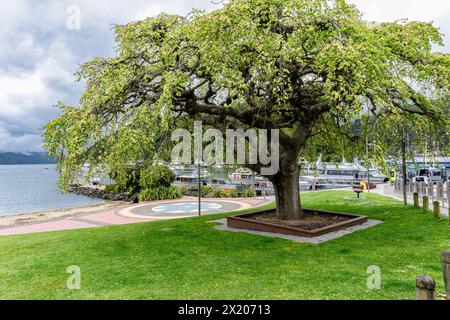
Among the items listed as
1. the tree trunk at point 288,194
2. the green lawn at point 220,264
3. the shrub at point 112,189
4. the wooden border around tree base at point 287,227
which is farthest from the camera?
the shrub at point 112,189

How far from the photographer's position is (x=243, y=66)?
9.16 meters

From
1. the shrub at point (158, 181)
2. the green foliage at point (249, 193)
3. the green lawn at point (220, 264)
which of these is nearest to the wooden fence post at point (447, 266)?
the green lawn at point (220, 264)

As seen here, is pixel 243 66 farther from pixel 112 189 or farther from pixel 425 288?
pixel 112 189

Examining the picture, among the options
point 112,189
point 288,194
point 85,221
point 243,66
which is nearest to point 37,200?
point 112,189

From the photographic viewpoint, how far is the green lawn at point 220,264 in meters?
6.19

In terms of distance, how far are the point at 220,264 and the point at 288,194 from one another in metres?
5.85

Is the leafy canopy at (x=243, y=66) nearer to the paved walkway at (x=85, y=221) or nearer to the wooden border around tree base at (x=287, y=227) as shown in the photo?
the wooden border around tree base at (x=287, y=227)

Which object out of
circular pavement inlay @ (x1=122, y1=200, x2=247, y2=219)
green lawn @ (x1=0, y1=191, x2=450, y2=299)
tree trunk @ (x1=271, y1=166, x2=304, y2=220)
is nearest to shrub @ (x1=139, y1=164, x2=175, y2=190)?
circular pavement inlay @ (x1=122, y1=200, x2=247, y2=219)

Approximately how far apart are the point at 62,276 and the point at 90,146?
128 inches

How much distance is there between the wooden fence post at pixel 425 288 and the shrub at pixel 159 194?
89.6 feet

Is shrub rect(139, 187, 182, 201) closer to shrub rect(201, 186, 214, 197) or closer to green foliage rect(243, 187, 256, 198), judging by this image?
shrub rect(201, 186, 214, 197)

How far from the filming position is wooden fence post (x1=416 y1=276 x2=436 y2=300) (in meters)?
3.74

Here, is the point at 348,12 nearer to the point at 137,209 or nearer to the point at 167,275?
the point at 167,275
